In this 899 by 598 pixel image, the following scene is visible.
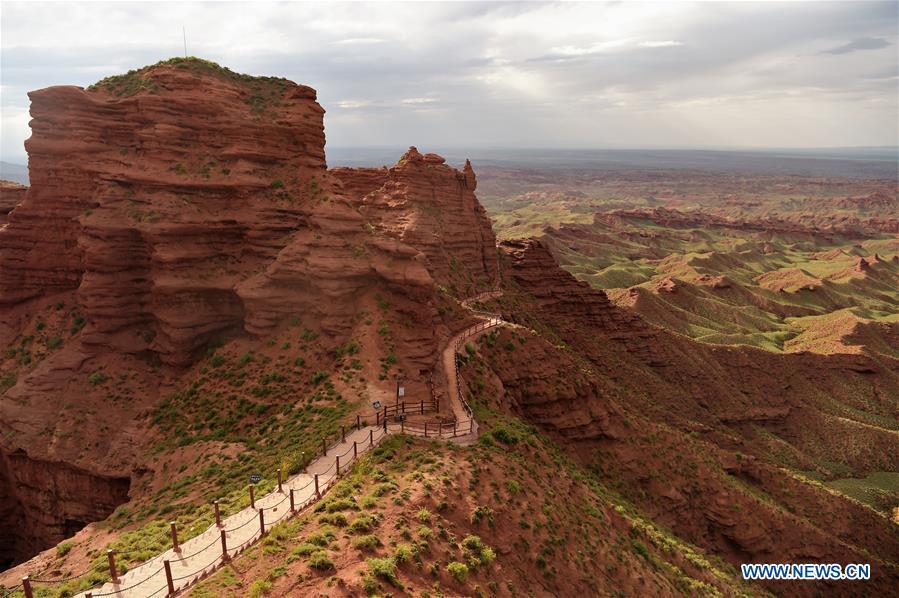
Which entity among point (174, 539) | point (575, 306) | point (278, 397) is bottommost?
point (575, 306)

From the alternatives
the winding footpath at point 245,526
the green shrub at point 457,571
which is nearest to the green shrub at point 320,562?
the winding footpath at point 245,526

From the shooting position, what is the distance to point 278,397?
30.6 meters

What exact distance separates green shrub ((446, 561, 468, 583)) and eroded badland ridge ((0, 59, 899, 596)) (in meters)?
0.10

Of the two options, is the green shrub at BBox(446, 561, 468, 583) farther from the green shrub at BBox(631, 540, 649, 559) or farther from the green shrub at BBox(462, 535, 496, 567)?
the green shrub at BBox(631, 540, 649, 559)

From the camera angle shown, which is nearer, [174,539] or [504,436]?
[174,539]

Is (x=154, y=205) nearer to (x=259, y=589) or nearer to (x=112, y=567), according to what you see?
(x=112, y=567)

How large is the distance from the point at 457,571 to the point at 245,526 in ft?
26.5

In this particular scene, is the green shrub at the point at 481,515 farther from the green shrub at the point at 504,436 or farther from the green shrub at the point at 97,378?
the green shrub at the point at 97,378

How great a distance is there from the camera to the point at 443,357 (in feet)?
125

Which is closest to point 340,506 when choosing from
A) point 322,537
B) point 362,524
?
point 362,524

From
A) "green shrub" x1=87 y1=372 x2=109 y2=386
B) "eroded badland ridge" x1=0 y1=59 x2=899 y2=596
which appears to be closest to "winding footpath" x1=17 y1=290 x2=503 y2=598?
"eroded badland ridge" x1=0 y1=59 x2=899 y2=596

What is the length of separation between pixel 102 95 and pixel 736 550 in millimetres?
53964

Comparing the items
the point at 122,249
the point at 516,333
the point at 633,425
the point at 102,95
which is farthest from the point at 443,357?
the point at 102,95

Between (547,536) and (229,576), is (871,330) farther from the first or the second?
(229,576)
